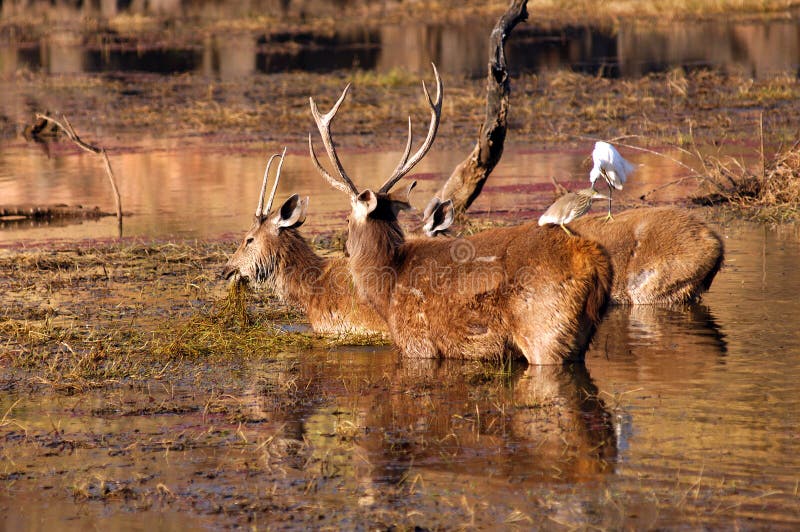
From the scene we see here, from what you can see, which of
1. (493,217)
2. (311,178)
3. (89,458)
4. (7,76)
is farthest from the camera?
(7,76)

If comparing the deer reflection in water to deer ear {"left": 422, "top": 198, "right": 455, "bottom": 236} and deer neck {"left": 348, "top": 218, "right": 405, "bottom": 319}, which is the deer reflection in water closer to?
deer neck {"left": 348, "top": 218, "right": 405, "bottom": 319}

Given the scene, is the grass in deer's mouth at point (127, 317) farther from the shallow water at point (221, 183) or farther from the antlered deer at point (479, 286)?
the shallow water at point (221, 183)

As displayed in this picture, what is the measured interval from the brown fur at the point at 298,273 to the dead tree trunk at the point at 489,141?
438 centimetres

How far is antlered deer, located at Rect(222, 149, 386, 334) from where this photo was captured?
9.94m

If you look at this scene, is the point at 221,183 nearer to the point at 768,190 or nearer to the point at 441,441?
the point at 768,190

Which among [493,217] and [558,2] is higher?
[558,2]

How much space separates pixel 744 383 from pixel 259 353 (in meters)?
3.39

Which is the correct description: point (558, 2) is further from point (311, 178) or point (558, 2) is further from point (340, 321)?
point (340, 321)

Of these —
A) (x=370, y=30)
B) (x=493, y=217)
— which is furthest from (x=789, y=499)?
(x=370, y=30)

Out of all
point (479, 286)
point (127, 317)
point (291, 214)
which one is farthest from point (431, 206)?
point (127, 317)

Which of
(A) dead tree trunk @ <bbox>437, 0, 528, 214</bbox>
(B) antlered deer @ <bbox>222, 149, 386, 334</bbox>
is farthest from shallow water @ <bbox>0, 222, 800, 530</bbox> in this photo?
(A) dead tree trunk @ <bbox>437, 0, 528, 214</bbox>

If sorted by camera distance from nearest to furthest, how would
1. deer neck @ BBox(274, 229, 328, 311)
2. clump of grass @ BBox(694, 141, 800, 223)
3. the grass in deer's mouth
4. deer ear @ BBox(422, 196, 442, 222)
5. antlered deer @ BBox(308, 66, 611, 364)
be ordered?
antlered deer @ BBox(308, 66, 611, 364)
the grass in deer's mouth
deer ear @ BBox(422, 196, 442, 222)
deer neck @ BBox(274, 229, 328, 311)
clump of grass @ BBox(694, 141, 800, 223)

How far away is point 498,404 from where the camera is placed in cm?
768

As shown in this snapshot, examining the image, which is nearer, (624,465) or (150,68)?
(624,465)
